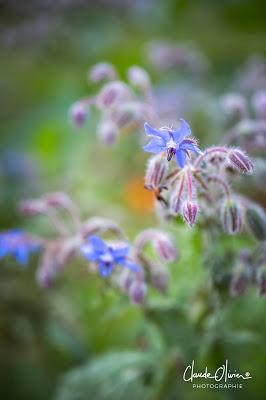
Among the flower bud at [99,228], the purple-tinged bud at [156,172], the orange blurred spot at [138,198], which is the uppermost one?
the orange blurred spot at [138,198]

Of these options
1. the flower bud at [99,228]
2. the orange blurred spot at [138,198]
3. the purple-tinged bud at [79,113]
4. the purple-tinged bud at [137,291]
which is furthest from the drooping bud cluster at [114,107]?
the orange blurred spot at [138,198]

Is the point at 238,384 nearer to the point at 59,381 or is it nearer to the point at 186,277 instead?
the point at 186,277

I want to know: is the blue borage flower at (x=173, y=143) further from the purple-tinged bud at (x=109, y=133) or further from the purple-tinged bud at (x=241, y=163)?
the purple-tinged bud at (x=109, y=133)

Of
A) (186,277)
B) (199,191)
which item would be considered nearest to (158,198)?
(199,191)

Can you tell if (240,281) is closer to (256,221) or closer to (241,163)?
(256,221)

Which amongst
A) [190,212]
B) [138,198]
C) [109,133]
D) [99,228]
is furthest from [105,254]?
[138,198]

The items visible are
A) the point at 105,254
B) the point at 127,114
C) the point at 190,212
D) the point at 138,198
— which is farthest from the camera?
the point at 138,198
